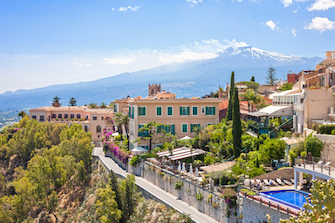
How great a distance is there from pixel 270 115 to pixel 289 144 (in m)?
8.72

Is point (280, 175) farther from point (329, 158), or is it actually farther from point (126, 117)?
point (126, 117)

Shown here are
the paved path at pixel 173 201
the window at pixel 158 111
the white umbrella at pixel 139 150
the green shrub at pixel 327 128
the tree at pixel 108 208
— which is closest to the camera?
the paved path at pixel 173 201

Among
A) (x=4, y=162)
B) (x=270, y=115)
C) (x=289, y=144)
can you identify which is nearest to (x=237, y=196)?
(x=289, y=144)

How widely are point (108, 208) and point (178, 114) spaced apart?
15.8 meters

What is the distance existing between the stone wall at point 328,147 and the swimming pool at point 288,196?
485cm

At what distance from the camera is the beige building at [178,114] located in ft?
128

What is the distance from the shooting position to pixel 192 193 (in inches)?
919

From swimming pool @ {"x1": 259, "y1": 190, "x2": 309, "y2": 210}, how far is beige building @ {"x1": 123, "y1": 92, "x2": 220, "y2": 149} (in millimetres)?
21134

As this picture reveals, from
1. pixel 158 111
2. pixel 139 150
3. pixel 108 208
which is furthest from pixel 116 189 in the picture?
pixel 158 111

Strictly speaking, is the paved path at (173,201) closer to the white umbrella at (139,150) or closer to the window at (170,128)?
the white umbrella at (139,150)

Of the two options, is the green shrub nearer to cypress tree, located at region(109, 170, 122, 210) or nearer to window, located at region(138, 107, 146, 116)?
cypress tree, located at region(109, 170, 122, 210)

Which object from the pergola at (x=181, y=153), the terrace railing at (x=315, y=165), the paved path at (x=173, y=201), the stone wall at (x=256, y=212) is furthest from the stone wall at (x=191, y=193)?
the terrace railing at (x=315, y=165)

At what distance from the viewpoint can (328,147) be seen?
21.7m

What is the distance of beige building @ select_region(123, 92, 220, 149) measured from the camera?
39.0 metres
